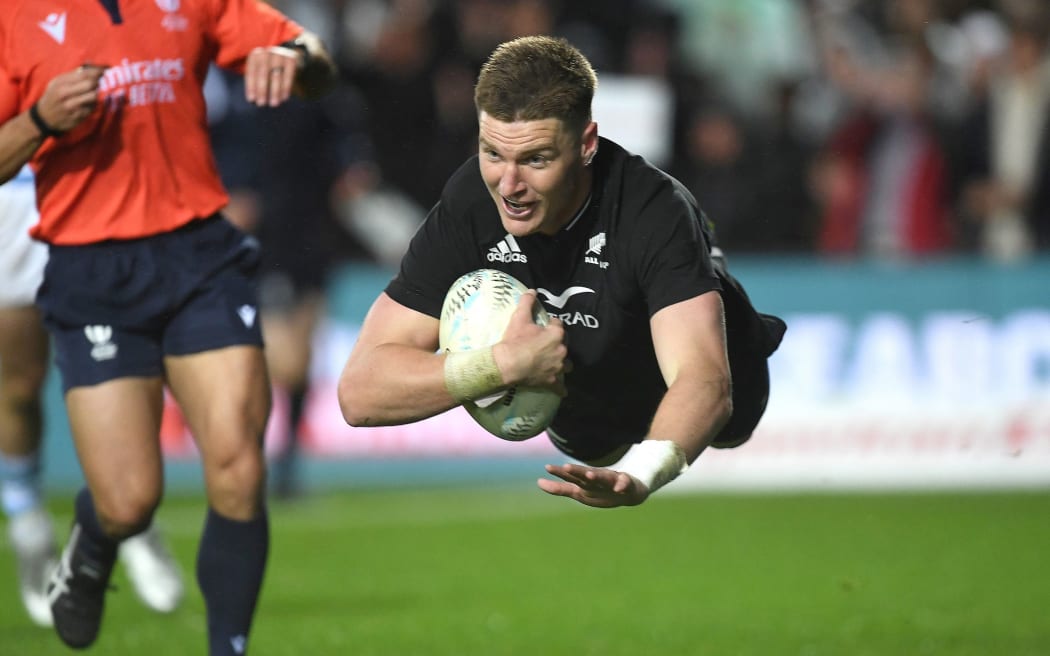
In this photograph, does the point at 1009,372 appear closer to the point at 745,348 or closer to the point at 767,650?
the point at 767,650

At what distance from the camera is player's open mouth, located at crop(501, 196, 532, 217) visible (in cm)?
573

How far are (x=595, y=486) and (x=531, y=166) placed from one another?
1259 mm

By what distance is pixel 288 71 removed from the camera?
21.8 ft

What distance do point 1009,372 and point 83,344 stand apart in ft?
27.4

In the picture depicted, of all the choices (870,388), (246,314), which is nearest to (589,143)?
(246,314)

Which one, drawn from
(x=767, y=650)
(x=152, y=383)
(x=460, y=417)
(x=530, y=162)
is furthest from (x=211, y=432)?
(x=460, y=417)

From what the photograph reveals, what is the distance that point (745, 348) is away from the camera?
652 centimetres

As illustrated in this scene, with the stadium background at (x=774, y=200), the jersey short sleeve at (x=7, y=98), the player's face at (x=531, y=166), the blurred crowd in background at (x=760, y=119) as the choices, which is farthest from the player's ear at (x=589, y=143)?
the blurred crowd in background at (x=760, y=119)

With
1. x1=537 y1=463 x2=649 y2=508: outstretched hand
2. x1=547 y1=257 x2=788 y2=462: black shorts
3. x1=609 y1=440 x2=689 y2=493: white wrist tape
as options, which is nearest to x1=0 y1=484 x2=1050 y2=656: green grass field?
x1=547 y1=257 x2=788 y2=462: black shorts

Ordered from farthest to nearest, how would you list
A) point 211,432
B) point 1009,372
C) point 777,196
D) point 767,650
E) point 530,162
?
point 777,196, point 1009,372, point 767,650, point 211,432, point 530,162

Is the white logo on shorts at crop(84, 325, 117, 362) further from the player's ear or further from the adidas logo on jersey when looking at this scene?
the player's ear

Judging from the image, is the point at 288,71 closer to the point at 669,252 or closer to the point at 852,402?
the point at 669,252

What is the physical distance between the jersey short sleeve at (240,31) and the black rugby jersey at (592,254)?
1.28 metres

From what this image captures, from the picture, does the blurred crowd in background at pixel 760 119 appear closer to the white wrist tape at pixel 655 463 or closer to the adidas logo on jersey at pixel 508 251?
the adidas logo on jersey at pixel 508 251
